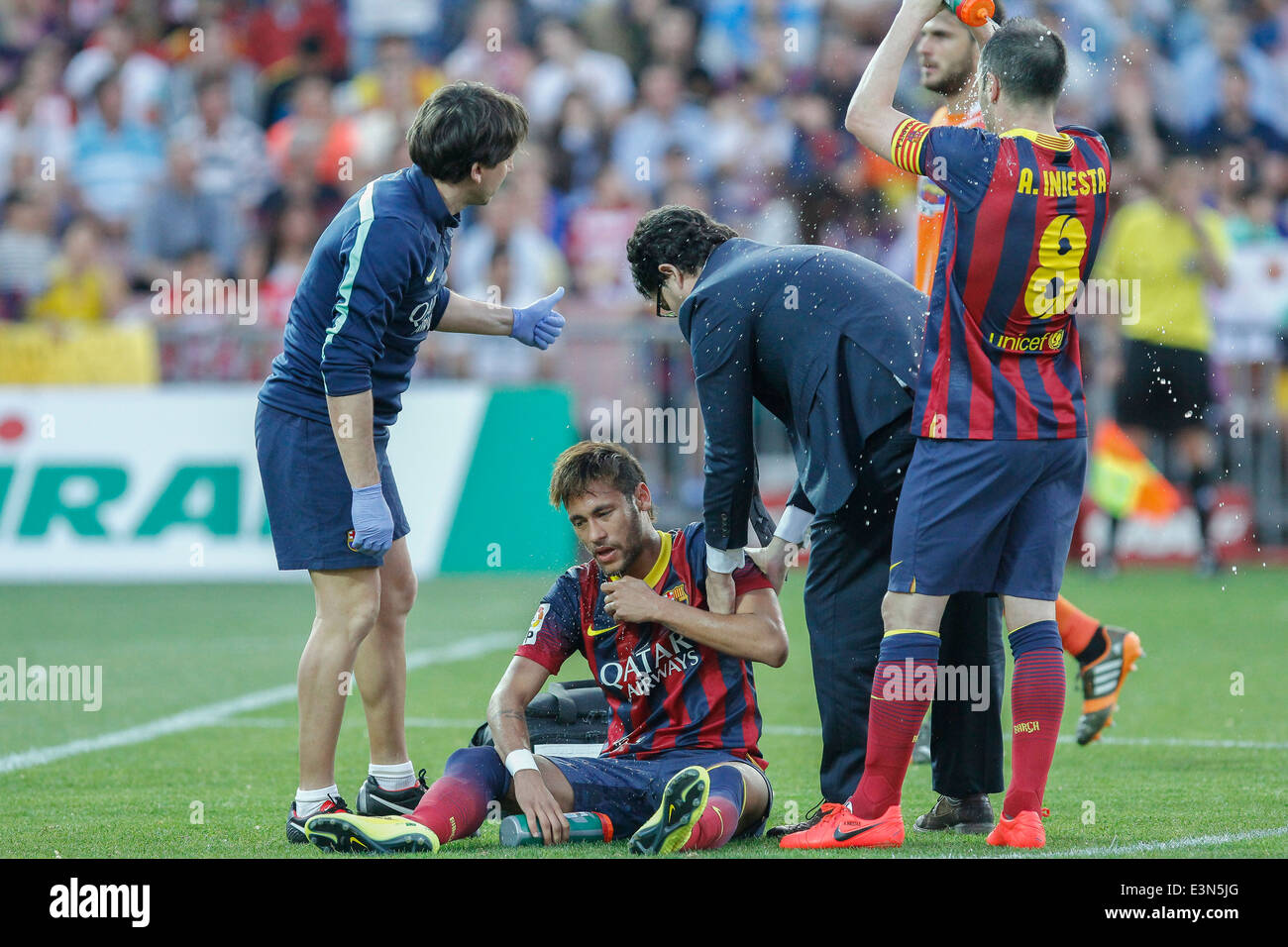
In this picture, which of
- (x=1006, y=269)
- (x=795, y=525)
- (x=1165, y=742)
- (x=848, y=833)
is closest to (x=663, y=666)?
(x=795, y=525)

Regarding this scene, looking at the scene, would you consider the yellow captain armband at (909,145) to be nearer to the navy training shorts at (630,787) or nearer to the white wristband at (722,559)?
the white wristband at (722,559)

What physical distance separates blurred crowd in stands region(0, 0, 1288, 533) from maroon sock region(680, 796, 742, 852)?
8.41 meters

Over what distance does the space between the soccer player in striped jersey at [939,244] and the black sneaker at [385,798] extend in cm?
151

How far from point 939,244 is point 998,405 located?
2.58 feet

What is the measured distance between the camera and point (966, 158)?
429cm

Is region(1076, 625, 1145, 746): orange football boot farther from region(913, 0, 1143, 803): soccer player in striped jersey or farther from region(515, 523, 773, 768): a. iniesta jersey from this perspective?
region(515, 523, 773, 768): a. iniesta jersey

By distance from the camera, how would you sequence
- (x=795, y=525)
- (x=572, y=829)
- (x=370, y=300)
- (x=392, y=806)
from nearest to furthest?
(x=572, y=829) < (x=370, y=300) < (x=795, y=525) < (x=392, y=806)

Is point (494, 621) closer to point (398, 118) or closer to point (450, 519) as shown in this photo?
point (450, 519)

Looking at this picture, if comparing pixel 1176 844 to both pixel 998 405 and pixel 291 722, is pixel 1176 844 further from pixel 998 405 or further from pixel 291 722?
pixel 291 722

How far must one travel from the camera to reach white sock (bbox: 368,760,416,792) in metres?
5.18

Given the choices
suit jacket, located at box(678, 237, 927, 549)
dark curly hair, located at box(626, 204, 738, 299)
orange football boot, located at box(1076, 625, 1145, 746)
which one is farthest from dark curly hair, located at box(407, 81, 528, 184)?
orange football boot, located at box(1076, 625, 1145, 746)

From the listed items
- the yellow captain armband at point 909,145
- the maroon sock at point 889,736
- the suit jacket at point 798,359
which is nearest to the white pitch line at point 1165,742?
the maroon sock at point 889,736

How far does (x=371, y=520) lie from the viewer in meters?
4.73

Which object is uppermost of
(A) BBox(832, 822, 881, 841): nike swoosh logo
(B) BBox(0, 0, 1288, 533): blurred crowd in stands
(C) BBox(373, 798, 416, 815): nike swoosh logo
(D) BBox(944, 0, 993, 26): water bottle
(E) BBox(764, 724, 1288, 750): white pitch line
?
(B) BBox(0, 0, 1288, 533): blurred crowd in stands
